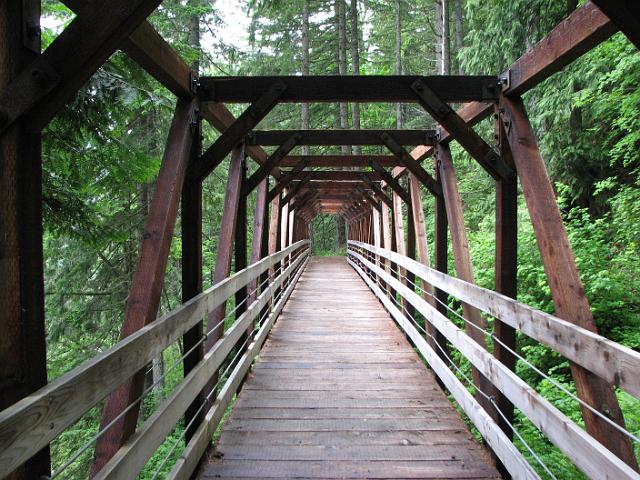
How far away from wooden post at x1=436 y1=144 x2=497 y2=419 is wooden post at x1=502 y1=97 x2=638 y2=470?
33.1 inches

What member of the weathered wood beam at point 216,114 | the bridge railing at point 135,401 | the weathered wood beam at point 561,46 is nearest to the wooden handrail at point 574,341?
the weathered wood beam at point 561,46

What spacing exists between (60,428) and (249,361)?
11.2ft

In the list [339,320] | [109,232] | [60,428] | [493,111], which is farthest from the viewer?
[339,320]

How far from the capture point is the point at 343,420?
12.1 ft

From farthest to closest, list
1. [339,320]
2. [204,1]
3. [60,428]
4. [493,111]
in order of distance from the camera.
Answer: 1. [204,1]
2. [339,320]
3. [493,111]
4. [60,428]

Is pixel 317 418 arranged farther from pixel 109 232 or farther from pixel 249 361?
pixel 109 232

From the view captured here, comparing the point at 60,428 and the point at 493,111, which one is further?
the point at 493,111

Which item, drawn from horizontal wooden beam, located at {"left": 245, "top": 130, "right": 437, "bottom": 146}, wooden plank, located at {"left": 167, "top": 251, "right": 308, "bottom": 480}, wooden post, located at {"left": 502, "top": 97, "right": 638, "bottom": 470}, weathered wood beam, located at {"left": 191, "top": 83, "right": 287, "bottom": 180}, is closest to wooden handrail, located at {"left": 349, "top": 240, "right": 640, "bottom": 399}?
wooden post, located at {"left": 502, "top": 97, "right": 638, "bottom": 470}

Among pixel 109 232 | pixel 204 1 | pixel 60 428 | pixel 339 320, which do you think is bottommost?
pixel 339 320

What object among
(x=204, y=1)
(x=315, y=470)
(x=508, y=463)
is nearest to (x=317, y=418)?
(x=315, y=470)

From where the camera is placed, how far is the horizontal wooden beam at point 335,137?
237 inches

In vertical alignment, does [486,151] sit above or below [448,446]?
above

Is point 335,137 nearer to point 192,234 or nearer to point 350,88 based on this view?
point 350,88

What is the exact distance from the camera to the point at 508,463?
258 cm
